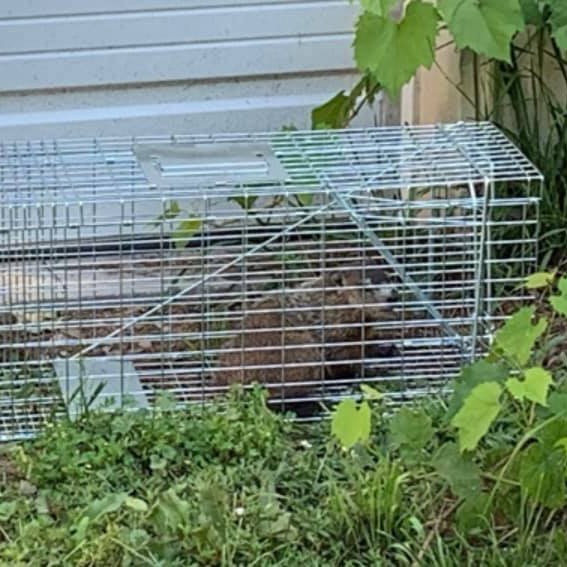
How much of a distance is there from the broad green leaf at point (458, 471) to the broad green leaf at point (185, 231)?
102cm

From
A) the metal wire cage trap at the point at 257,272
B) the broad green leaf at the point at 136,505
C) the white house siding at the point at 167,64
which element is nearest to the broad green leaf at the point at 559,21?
the metal wire cage trap at the point at 257,272

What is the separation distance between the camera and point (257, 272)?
362 cm

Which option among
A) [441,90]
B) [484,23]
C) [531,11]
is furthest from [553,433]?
[441,90]

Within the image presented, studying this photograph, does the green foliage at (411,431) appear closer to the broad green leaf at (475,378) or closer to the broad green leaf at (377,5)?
the broad green leaf at (475,378)

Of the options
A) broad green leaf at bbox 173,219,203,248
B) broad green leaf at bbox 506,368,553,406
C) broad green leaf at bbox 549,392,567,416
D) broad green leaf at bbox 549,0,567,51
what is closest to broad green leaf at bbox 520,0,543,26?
broad green leaf at bbox 549,0,567,51

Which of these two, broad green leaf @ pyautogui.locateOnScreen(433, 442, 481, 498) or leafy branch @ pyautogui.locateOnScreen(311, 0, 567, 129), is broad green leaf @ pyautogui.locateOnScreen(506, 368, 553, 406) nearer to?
broad green leaf @ pyautogui.locateOnScreen(433, 442, 481, 498)

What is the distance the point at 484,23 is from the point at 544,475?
4.08 ft

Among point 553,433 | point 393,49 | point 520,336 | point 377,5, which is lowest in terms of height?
point 553,433

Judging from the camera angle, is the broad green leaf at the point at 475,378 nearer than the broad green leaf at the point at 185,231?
Yes

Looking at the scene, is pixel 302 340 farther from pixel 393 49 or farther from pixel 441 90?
pixel 441 90

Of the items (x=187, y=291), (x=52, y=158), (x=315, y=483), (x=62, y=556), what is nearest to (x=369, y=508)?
(x=315, y=483)

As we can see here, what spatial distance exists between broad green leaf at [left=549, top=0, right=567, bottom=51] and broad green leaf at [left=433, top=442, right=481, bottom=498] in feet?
4.05

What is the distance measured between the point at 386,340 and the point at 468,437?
3.31ft

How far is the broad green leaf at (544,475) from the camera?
2.51 m
